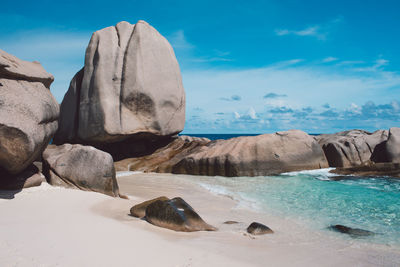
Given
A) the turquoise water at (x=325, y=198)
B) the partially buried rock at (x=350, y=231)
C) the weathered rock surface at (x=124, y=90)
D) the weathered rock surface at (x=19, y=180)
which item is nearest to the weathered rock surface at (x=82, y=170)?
the weathered rock surface at (x=19, y=180)

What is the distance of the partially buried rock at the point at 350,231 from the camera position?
4.94m

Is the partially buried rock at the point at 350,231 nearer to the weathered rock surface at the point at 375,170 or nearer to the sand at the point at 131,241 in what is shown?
the sand at the point at 131,241

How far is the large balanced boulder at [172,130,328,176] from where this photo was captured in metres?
12.2

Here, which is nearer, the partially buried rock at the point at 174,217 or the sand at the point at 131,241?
the sand at the point at 131,241

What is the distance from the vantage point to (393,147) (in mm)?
13477

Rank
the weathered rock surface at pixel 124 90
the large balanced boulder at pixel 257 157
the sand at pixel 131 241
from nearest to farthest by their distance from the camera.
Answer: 1. the sand at pixel 131 241
2. the large balanced boulder at pixel 257 157
3. the weathered rock surface at pixel 124 90

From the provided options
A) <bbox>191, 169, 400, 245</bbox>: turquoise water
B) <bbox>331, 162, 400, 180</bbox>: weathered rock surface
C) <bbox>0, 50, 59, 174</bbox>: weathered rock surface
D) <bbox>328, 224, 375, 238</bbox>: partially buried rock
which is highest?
<bbox>0, 50, 59, 174</bbox>: weathered rock surface

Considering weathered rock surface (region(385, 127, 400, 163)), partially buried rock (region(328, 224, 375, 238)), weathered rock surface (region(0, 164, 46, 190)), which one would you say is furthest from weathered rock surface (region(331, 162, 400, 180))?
weathered rock surface (region(0, 164, 46, 190))

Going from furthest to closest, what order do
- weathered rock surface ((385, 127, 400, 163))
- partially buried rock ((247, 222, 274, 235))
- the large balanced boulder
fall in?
1. weathered rock surface ((385, 127, 400, 163))
2. the large balanced boulder
3. partially buried rock ((247, 222, 274, 235))

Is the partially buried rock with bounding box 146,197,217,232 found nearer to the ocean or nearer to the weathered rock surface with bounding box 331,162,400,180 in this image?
the ocean

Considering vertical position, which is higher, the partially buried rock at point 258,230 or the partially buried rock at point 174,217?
the partially buried rock at point 174,217

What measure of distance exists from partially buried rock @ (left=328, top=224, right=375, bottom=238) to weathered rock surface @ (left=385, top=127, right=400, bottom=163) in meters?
9.86

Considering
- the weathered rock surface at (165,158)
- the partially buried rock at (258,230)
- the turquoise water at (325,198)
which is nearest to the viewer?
the partially buried rock at (258,230)

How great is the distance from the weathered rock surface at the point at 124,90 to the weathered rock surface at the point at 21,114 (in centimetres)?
778
